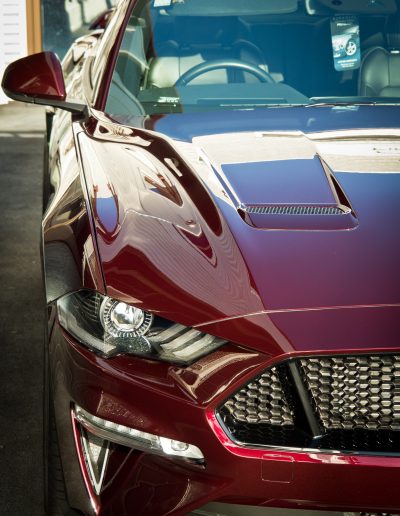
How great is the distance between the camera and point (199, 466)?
6.78 ft

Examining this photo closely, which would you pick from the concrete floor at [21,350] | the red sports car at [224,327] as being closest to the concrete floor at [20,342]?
the concrete floor at [21,350]

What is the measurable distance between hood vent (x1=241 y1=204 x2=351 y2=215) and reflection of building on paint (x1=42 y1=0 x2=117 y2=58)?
11371mm

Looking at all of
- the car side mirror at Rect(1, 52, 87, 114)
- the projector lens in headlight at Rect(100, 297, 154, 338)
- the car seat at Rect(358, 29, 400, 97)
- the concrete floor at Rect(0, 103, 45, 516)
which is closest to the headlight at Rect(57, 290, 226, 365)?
the projector lens in headlight at Rect(100, 297, 154, 338)

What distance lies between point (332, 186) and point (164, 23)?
1.50 meters

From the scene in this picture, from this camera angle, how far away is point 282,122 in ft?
10.9

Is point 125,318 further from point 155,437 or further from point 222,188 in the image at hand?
point 222,188

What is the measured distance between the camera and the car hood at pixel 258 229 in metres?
2.13

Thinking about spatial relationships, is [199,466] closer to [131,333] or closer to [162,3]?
[131,333]

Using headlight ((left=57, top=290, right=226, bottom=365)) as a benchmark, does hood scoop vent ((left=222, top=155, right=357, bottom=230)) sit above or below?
above

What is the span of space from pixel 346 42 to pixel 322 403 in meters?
2.16

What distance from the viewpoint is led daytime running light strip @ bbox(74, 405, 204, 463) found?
2088 mm

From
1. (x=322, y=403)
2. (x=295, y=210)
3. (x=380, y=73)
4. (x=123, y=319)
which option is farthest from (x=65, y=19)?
(x=322, y=403)

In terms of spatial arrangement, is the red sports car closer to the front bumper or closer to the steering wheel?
the front bumper

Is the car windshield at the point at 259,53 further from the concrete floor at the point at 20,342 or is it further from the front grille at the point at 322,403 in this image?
the front grille at the point at 322,403
